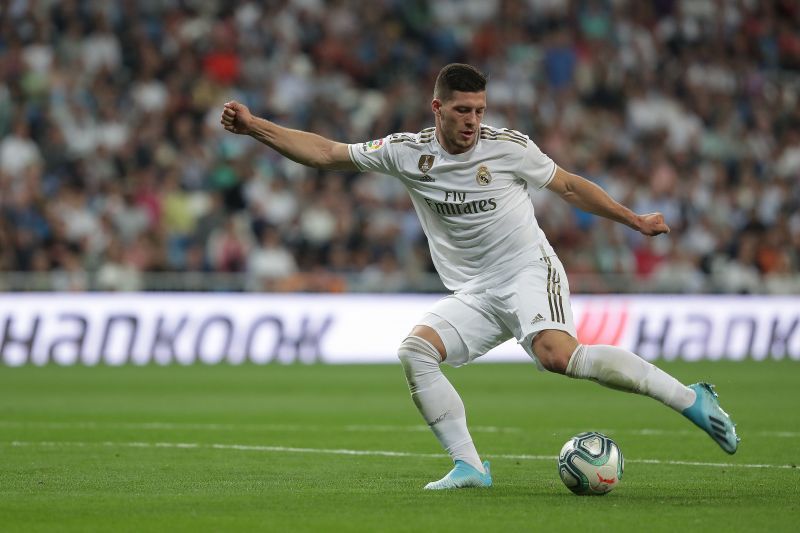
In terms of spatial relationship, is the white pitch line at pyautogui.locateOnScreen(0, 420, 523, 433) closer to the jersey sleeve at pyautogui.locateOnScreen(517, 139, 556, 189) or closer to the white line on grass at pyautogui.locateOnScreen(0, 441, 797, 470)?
the white line on grass at pyautogui.locateOnScreen(0, 441, 797, 470)

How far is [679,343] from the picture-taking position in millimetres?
22531

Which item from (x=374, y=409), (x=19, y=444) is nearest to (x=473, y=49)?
(x=374, y=409)

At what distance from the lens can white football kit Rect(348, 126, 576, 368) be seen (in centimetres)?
834

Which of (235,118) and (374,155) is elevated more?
(235,118)

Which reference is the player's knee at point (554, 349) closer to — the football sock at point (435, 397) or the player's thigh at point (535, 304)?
the player's thigh at point (535, 304)

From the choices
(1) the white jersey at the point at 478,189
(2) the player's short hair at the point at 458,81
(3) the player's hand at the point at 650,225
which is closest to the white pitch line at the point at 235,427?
(1) the white jersey at the point at 478,189

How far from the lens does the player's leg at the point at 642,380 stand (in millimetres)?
7871

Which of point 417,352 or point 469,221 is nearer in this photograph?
point 417,352

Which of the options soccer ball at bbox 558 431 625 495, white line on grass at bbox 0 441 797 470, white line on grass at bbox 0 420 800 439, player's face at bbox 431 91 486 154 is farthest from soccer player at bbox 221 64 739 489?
white line on grass at bbox 0 420 800 439

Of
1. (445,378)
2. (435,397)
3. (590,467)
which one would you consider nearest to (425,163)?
(445,378)

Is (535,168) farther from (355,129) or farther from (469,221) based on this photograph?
(355,129)

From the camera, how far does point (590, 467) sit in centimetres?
798

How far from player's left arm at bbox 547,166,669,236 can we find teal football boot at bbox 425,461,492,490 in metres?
1.61

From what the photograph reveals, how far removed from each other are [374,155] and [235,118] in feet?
2.71
